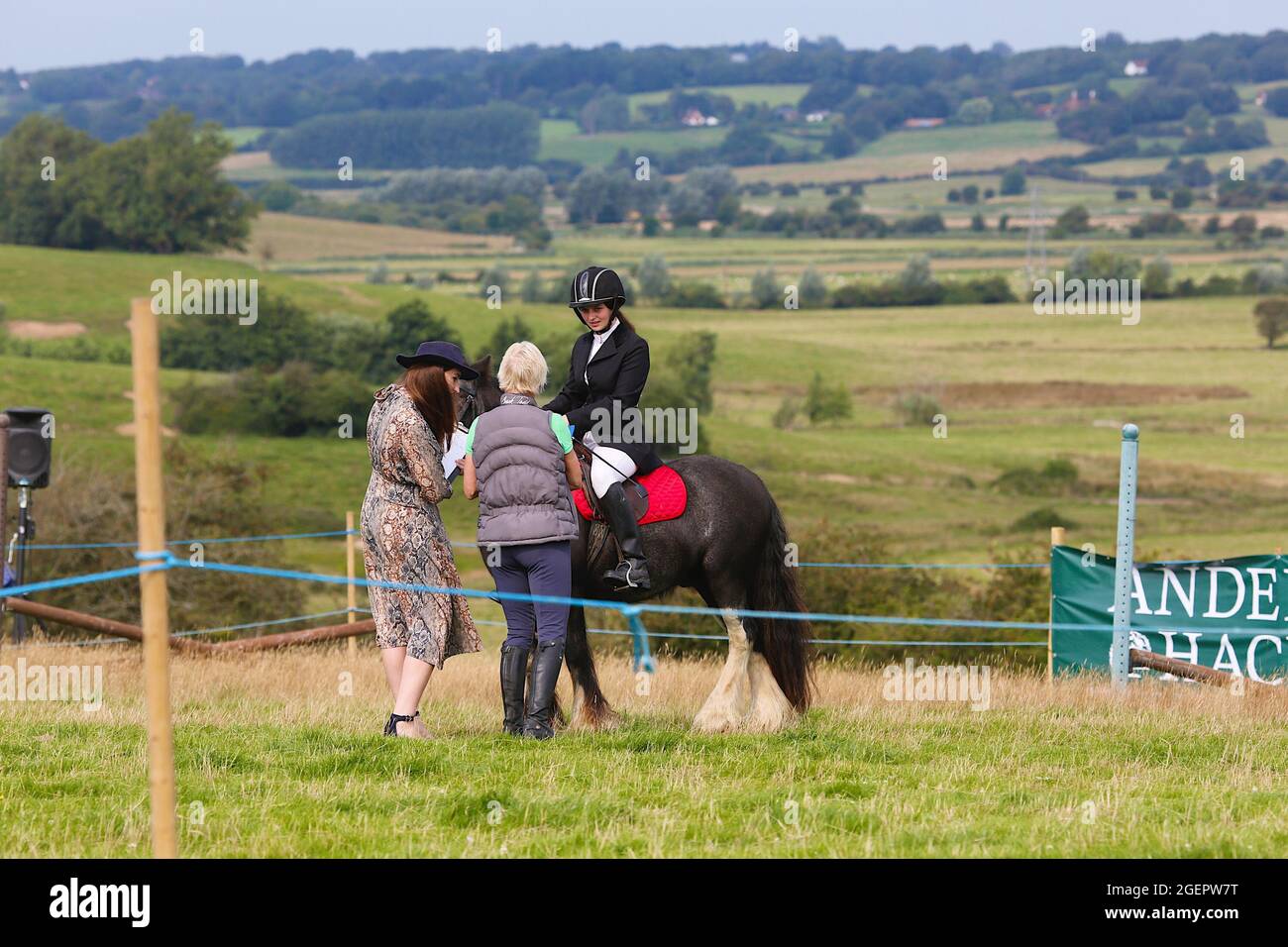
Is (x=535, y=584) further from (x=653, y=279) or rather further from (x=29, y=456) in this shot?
(x=653, y=279)

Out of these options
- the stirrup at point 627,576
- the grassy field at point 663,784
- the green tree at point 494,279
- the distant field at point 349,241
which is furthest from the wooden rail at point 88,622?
the distant field at point 349,241

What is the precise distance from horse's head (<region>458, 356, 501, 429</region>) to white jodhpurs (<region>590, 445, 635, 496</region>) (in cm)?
65

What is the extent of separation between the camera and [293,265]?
391 feet

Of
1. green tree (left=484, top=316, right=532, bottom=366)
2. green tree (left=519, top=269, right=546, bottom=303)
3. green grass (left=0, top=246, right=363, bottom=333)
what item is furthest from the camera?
green tree (left=519, top=269, right=546, bottom=303)

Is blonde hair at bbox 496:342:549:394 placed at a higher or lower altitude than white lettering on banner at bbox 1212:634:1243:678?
higher

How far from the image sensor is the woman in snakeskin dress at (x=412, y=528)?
26.0ft

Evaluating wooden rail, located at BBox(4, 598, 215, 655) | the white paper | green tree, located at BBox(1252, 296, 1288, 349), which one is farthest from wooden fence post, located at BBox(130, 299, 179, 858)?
green tree, located at BBox(1252, 296, 1288, 349)

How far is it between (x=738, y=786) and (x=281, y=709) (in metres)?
3.54

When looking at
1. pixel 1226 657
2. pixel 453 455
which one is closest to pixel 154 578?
pixel 453 455

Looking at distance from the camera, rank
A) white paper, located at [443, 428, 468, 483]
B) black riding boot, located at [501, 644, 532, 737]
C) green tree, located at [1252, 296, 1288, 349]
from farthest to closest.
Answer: green tree, located at [1252, 296, 1288, 349] < white paper, located at [443, 428, 468, 483] < black riding boot, located at [501, 644, 532, 737]

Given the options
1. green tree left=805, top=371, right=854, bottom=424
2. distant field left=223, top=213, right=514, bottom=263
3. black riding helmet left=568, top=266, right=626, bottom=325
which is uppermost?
distant field left=223, top=213, right=514, bottom=263

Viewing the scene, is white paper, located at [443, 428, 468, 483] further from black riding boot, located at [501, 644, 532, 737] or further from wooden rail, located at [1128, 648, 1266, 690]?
wooden rail, located at [1128, 648, 1266, 690]

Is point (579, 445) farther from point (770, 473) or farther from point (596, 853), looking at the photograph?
point (770, 473)

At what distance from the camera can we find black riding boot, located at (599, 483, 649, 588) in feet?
27.9
